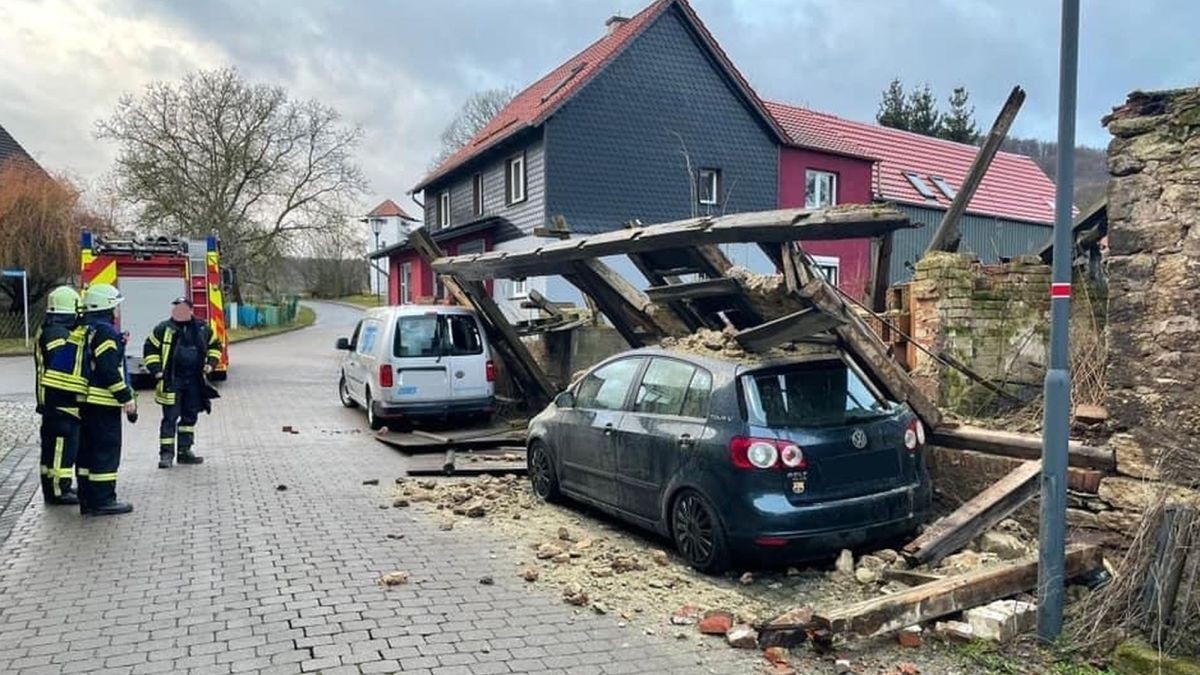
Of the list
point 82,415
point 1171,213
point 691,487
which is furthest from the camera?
point 82,415

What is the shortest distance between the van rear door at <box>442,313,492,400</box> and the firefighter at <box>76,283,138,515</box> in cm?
485

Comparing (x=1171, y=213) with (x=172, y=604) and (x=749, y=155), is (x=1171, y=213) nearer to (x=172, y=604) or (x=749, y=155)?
(x=172, y=604)

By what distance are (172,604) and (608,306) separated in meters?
5.55

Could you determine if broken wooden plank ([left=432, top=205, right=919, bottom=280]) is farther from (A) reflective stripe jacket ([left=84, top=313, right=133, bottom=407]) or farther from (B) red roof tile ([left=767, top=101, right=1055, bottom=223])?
(B) red roof tile ([left=767, top=101, right=1055, bottom=223])

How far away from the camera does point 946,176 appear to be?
31.9 meters

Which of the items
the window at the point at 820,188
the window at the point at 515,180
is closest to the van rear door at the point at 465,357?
the window at the point at 515,180

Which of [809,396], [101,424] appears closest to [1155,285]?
[809,396]

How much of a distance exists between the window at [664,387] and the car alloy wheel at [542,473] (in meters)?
1.40

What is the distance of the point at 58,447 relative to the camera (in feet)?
24.5

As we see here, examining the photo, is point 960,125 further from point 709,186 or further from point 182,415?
point 182,415

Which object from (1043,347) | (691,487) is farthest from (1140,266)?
(1043,347)

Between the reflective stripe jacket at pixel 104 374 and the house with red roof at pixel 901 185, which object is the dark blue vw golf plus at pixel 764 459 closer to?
the reflective stripe jacket at pixel 104 374

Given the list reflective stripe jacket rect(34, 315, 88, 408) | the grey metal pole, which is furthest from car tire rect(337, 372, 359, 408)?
the grey metal pole

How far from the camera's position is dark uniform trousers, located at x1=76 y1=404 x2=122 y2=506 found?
723 centimetres
